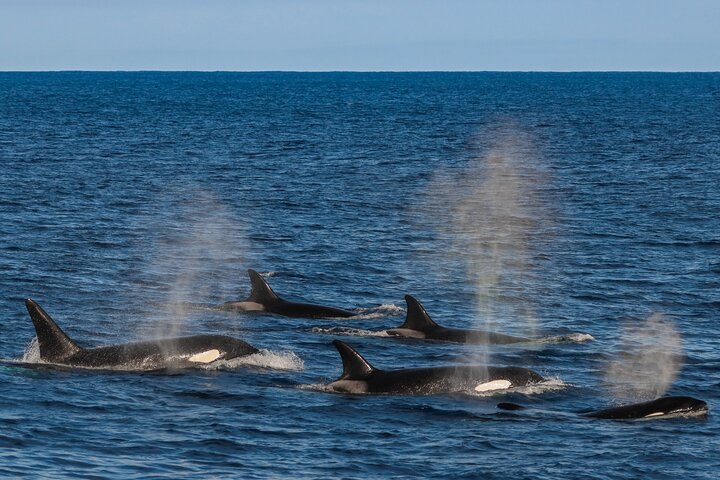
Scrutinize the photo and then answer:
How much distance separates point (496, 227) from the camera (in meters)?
57.5

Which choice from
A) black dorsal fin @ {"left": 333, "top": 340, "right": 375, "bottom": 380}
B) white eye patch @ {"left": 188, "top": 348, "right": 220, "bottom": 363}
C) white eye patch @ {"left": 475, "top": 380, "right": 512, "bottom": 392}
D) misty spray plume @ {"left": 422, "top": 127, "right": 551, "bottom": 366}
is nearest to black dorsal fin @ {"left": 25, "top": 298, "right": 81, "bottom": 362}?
white eye patch @ {"left": 188, "top": 348, "right": 220, "bottom": 363}

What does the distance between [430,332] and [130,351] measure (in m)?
7.88

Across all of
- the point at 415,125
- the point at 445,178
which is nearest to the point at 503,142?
the point at 415,125

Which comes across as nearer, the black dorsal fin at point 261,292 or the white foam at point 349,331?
the white foam at point 349,331

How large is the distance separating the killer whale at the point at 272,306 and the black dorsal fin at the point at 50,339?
8.82m

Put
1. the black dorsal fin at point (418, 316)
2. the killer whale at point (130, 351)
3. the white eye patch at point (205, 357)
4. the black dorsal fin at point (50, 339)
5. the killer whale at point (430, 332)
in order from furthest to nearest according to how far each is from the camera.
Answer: the black dorsal fin at point (418, 316) < the killer whale at point (430, 332) < the white eye patch at point (205, 357) < the killer whale at point (130, 351) < the black dorsal fin at point (50, 339)

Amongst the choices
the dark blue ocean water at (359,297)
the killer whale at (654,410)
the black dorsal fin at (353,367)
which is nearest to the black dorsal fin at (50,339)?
the dark blue ocean water at (359,297)

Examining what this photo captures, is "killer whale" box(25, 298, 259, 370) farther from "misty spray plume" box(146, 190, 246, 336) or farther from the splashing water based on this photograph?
the splashing water

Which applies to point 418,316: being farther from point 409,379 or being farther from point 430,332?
point 409,379

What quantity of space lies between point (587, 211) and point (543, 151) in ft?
142

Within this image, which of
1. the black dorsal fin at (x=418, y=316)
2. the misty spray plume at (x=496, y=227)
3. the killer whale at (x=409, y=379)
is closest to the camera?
the killer whale at (x=409, y=379)

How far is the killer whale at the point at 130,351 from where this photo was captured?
27.2 meters

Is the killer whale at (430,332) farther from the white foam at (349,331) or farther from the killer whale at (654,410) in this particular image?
the killer whale at (654,410)

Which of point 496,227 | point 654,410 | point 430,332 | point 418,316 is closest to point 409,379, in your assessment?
point 654,410
